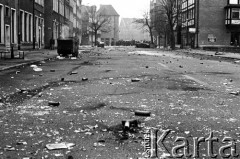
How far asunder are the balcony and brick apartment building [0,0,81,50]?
26.4m

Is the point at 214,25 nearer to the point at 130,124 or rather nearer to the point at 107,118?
the point at 107,118

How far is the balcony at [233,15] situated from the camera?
212 feet

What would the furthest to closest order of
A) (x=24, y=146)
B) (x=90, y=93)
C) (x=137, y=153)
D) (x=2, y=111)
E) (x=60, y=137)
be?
1. (x=90, y=93)
2. (x=2, y=111)
3. (x=60, y=137)
4. (x=24, y=146)
5. (x=137, y=153)

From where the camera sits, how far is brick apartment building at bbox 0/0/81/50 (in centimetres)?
3391

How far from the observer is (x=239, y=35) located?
218 ft

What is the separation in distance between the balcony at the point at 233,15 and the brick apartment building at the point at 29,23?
26392mm

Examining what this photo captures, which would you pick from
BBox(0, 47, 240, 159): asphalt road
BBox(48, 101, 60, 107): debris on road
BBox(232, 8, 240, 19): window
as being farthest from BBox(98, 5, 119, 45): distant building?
BBox(48, 101, 60, 107): debris on road

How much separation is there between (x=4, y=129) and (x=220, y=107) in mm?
3595

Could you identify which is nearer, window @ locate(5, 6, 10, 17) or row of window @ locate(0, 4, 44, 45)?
row of window @ locate(0, 4, 44, 45)

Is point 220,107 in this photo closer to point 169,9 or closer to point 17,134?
point 17,134

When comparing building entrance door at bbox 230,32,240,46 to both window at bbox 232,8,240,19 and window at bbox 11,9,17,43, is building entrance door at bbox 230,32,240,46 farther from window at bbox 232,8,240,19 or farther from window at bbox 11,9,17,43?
window at bbox 11,9,17,43

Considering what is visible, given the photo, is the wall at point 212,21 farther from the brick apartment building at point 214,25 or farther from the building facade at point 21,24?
the building facade at point 21,24

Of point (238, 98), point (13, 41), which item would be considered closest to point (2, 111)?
point (238, 98)

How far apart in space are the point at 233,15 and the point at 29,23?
34.5 metres
